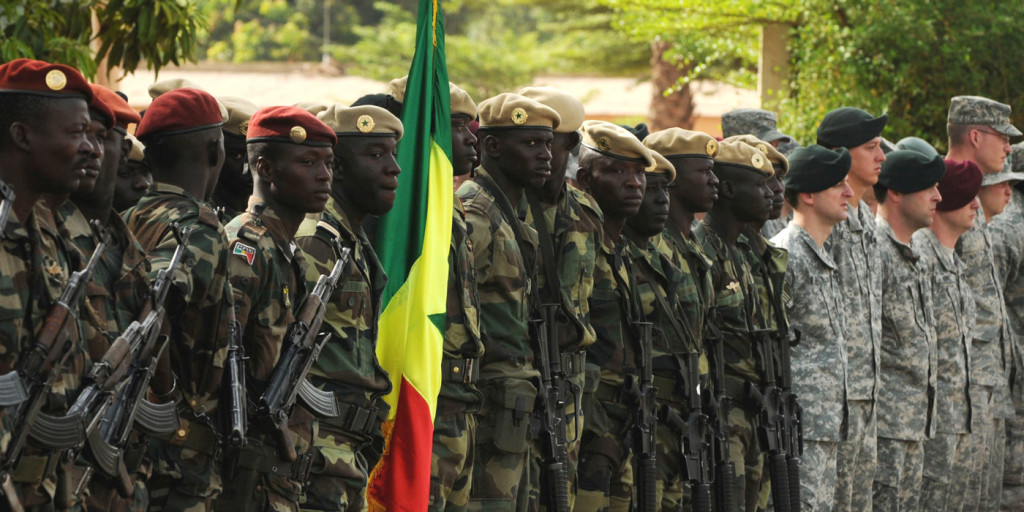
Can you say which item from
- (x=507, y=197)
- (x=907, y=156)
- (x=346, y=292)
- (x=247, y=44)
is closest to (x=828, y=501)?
(x=907, y=156)

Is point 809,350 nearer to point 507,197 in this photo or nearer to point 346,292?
point 507,197

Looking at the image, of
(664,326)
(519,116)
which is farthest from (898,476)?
(519,116)

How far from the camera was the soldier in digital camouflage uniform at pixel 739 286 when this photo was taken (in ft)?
26.9

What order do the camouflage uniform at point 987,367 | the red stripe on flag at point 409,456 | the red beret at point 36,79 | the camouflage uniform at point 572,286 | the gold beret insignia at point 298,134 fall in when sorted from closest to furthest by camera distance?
1. the red beret at point 36,79
2. the gold beret insignia at point 298,134
3. the red stripe on flag at point 409,456
4. the camouflage uniform at point 572,286
5. the camouflage uniform at point 987,367

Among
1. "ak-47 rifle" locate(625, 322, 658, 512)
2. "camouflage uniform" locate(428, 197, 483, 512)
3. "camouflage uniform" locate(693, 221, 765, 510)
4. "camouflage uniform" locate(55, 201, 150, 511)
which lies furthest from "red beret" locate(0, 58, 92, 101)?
"camouflage uniform" locate(693, 221, 765, 510)

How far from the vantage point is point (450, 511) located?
6.15m

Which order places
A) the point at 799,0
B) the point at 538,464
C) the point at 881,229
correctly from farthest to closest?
the point at 799,0 → the point at 881,229 → the point at 538,464

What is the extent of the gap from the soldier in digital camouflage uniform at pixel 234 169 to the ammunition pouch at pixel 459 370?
1.06 metres

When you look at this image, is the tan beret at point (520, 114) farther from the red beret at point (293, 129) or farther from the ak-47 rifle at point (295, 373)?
the ak-47 rifle at point (295, 373)

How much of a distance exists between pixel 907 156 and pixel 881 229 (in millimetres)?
524

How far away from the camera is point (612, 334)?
726 cm

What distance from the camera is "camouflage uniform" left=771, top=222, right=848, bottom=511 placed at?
28.1ft

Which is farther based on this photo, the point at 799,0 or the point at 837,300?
the point at 799,0

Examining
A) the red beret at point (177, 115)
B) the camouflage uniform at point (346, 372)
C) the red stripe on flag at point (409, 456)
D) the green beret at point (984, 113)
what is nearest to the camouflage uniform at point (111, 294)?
the red beret at point (177, 115)
